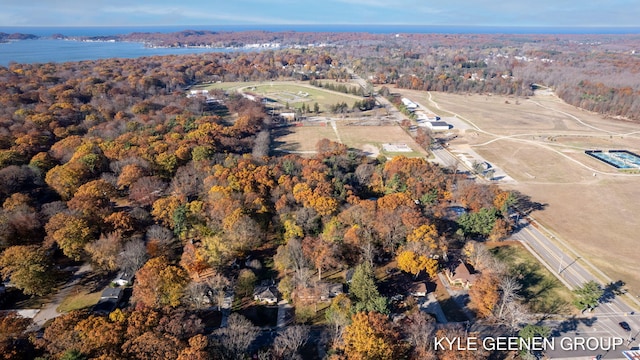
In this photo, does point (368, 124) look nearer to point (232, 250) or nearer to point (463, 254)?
point (463, 254)

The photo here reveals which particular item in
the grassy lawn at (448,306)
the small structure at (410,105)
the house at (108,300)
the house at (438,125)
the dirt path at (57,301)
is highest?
the small structure at (410,105)

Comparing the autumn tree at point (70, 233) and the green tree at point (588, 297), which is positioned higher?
the autumn tree at point (70, 233)

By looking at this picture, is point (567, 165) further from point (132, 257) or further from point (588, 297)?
point (132, 257)

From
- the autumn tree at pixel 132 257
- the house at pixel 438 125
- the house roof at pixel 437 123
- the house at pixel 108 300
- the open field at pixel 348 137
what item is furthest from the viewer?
the house roof at pixel 437 123

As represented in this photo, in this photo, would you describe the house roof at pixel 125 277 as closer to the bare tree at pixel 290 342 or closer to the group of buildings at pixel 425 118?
the bare tree at pixel 290 342

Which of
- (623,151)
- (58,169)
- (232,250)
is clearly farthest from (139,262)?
(623,151)

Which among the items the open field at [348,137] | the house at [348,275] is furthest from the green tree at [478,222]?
the open field at [348,137]
